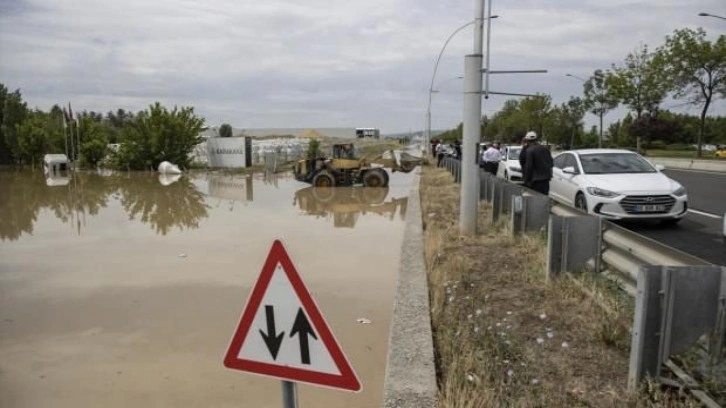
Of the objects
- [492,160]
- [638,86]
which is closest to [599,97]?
[638,86]

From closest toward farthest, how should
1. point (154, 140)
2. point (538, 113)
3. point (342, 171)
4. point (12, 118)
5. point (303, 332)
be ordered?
point (303, 332) → point (342, 171) → point (154, 140) → point (12, 118) → point (538, 113)

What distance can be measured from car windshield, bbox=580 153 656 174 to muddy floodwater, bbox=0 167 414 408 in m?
4.16

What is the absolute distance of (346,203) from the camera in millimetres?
19094

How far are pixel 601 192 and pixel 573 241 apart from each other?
16.9ft

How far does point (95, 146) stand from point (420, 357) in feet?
A: 136

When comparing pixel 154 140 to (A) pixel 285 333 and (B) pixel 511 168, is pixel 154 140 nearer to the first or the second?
(B) pixel 511 168

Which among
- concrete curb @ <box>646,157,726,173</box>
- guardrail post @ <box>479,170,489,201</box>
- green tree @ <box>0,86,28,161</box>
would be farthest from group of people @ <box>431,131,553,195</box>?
green tree @ <box>0,86,28,161</box>

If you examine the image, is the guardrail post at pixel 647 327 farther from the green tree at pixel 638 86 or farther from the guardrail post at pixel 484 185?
the green tree at pixel 638 86

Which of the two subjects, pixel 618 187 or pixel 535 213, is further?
pixel 618 187

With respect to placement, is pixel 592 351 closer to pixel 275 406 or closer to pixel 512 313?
pixel 512 313

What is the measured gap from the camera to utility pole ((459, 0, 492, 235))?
9.46m

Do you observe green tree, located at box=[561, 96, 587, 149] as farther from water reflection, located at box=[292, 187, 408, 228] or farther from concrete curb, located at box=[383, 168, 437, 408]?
concrete curb, located at box=[383, 168, 437, 408]

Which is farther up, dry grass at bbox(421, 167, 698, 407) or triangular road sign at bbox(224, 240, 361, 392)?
triangular road sign at bbox(224, 240, 361, 392)

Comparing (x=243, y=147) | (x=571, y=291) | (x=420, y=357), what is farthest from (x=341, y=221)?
(x=243, y=147)
